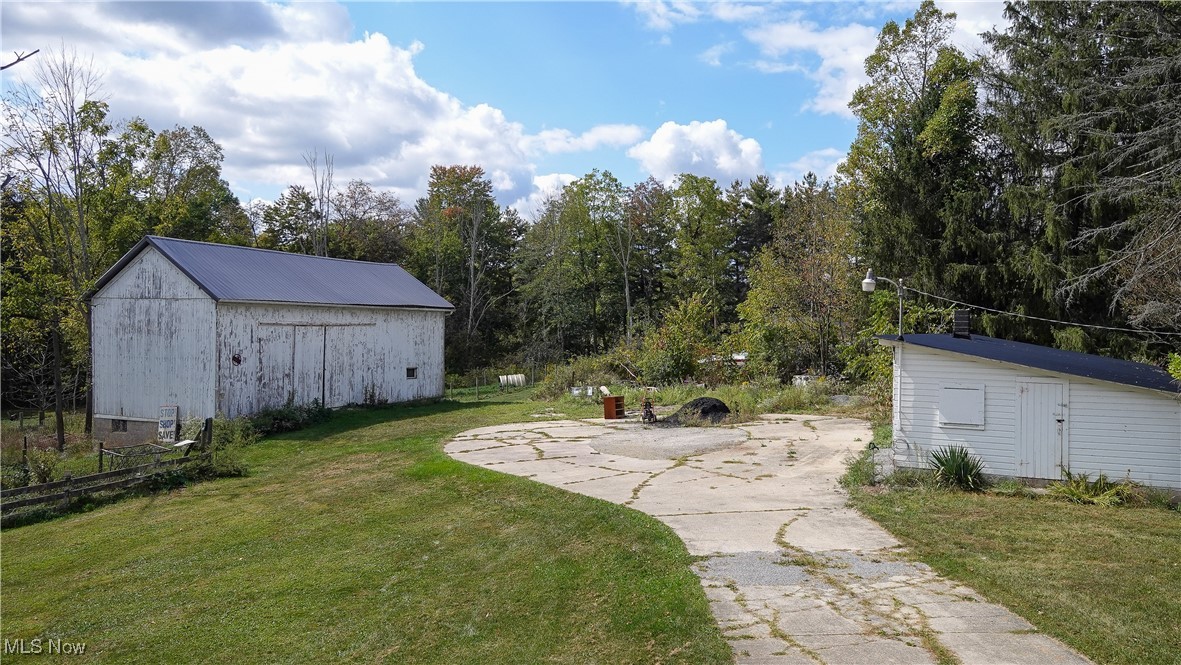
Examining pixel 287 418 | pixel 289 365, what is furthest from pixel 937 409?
pixel 289 365

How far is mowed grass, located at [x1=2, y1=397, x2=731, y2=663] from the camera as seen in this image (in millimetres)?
5734

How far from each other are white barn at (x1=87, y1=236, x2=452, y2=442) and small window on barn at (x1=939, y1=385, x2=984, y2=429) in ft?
54.4

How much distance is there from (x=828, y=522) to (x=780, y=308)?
17.8 meters

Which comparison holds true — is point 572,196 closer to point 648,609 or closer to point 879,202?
point 879,202

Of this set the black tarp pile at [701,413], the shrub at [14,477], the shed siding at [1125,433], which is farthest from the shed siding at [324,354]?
the shed siding at [1125,433]

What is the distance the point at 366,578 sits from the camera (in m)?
7.37

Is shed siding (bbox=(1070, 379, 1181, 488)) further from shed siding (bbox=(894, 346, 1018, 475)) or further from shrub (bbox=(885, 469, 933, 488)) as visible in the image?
shrub (bbox=(885, 469, 933, 488))

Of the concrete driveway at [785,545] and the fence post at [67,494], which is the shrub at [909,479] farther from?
the fence post at [67,494]

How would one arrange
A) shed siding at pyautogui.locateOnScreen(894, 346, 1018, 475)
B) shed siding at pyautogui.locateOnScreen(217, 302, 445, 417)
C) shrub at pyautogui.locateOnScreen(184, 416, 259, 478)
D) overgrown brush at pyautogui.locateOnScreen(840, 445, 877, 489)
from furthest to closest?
shed siding at pyautogui.locateOnScreen(217, 302, 445, 417), shrub at pyautogui.locateOnScreen(184, 416, 259, 478), overgrown brush at pyautogui.locateOnScreen(840, 445, 877, 489), shed siding at pyautogui.locateOnScreen(894, 346, 1018, 475)

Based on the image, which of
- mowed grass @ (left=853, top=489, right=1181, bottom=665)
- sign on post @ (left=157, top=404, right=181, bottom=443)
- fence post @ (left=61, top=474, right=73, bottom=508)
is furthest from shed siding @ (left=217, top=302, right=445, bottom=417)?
mowed grass @ (left=853, top=489, right=1181, bottom=665)

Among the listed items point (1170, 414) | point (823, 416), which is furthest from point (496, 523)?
point (823, 416)

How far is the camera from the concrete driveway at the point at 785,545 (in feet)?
17.5

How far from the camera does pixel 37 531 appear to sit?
10.5 metres

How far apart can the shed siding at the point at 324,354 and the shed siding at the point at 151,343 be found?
2.01ft
